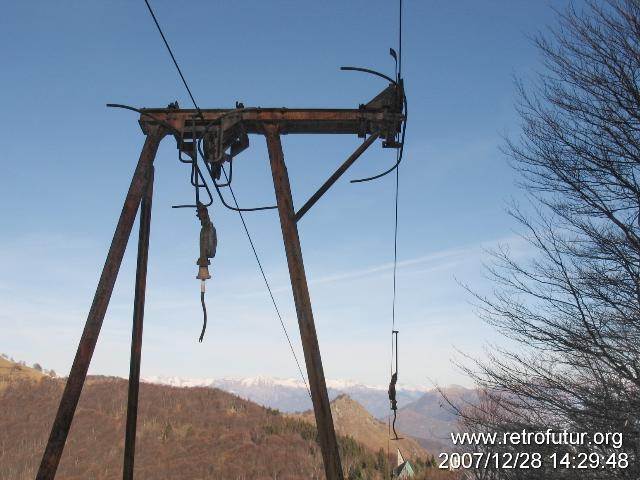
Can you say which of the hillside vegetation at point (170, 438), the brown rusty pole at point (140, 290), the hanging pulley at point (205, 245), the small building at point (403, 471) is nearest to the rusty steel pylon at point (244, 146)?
the brown rusty pole at point (140, 290)

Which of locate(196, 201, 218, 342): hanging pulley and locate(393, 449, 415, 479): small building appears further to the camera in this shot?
locate(393, 449, 415, 479): small building

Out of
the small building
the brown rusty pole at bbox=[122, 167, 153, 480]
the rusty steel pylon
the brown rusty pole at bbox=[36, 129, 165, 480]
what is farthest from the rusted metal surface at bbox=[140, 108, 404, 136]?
the small building

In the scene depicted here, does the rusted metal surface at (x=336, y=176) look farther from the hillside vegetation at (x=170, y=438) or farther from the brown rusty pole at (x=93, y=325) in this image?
the hillside vegetation at (x=170, y=438)

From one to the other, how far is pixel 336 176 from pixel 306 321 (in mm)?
1683

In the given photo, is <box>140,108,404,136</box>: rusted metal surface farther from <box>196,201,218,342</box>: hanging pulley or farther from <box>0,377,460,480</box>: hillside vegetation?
<box>0,377,460,480</box>: hillside vegetation

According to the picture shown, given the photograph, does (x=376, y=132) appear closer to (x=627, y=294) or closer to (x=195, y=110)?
(x=195, y=110)

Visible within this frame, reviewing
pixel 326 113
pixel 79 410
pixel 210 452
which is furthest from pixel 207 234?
pixel 79 410

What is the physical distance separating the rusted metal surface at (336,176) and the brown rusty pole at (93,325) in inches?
68.6

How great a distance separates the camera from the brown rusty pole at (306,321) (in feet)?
16.5

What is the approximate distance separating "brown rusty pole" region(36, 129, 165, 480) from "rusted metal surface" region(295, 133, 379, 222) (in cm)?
174

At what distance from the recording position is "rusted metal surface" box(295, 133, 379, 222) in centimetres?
573

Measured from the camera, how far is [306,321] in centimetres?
527

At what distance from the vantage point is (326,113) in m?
6.17

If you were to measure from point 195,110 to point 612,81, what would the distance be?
18.9 ft
